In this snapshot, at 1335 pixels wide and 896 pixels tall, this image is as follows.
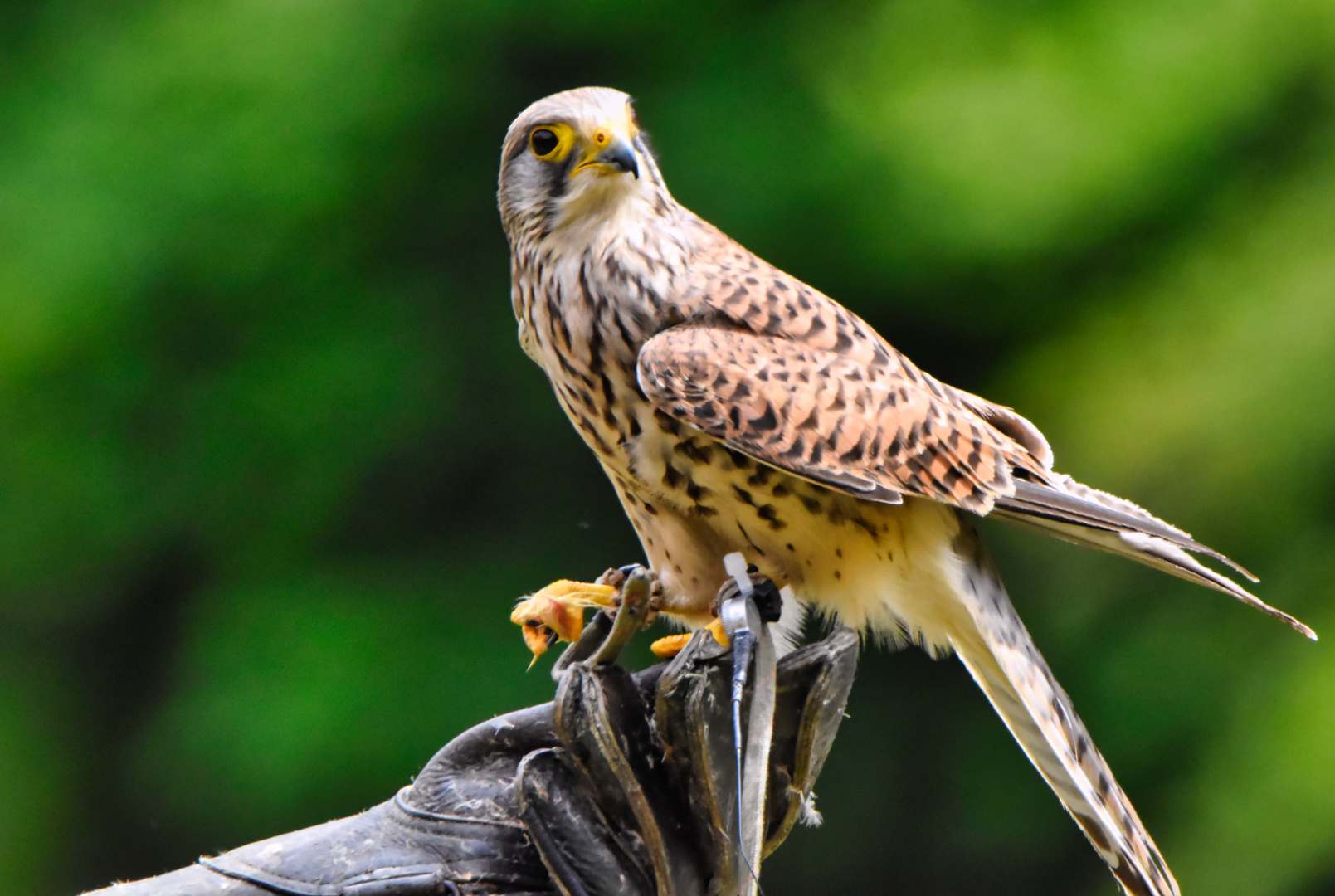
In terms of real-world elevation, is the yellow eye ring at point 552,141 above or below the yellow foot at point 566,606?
above

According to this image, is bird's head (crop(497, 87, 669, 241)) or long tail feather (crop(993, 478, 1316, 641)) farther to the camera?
bird's head (crop(497, 87, 669, 241))

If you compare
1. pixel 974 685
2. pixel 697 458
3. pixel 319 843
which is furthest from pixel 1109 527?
pixel 974 685

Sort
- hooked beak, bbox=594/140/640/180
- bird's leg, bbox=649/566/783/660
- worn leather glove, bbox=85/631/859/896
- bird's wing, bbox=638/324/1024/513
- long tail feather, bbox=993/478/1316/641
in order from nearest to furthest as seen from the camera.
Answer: worn leather glove, bbox=85/631/859/896 → bird's leg, bbox=649/566/783/660 → long tail feather, bbox=993/478/1316/641 → bird's wing, bbox=638/324/1024/513 → hooked beak, bbox=594/140/640/180

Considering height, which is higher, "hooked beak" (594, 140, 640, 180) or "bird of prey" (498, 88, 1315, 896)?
"hooked beak" (594, 140, 640, 180)

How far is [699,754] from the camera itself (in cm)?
121

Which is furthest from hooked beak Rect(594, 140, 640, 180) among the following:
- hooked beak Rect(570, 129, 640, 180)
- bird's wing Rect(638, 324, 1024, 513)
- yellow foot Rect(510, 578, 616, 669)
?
yellow foot Rect(510, 578, 616, 669)

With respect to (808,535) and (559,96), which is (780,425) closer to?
(808,535)

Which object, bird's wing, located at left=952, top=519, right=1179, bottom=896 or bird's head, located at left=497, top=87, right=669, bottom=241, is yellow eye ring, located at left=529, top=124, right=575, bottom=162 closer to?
bird's head, located at left=497, top=87, right=669, bottom=241

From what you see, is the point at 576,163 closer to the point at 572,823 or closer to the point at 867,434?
the point at 867,434

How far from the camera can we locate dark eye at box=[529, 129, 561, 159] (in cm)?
181

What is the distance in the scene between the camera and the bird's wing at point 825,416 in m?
1.60

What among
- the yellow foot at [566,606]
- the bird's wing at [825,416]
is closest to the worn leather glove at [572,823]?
the yellow foot at [566,606]

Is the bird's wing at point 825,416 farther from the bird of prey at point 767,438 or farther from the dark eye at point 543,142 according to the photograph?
the dark eye at point 543,142

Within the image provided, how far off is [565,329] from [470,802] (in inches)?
28.4
